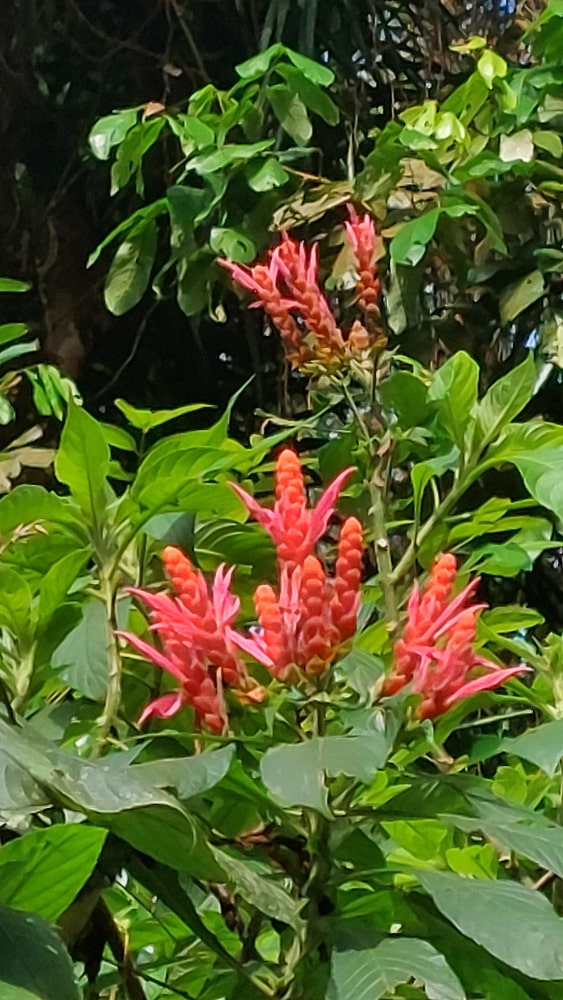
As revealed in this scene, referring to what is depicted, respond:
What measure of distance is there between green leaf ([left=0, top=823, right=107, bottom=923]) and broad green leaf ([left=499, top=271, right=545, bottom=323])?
906 mm

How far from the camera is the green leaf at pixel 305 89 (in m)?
1.16

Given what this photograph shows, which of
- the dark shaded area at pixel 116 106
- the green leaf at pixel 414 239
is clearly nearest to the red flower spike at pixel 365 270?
the green leaf at pixel 414 239

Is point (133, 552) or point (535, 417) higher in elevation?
point (133, 552)

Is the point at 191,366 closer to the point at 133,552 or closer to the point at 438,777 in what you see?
the point at 133,552

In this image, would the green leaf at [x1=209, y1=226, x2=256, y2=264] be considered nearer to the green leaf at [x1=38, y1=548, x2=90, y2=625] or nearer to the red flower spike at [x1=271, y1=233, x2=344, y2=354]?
the red flower spike at [x1=271, y1=233, x2=344, y2=354]

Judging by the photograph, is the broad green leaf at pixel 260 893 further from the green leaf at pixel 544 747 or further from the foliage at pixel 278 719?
the green leaf at pixel 544 747

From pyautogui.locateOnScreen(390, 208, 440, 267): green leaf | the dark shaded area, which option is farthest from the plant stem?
the dark shaded area

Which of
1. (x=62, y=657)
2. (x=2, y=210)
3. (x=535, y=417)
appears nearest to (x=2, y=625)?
(x=62, y=657)

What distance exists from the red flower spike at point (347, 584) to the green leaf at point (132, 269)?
0.93 metres

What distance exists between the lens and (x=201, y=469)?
1.53 feet

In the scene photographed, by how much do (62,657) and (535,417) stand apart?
2.78ft

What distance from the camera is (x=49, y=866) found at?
1.16 feet

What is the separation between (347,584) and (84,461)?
0.46 feet

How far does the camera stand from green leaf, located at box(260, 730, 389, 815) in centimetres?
32
